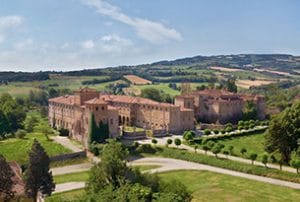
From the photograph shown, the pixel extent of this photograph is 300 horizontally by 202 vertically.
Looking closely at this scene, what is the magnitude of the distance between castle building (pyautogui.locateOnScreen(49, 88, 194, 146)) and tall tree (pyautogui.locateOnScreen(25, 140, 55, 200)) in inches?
1286

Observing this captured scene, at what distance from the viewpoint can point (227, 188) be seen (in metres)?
45.2

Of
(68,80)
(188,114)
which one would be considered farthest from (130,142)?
(68,80)

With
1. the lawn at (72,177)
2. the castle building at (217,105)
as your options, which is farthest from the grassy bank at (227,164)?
the castle building at (217,105)

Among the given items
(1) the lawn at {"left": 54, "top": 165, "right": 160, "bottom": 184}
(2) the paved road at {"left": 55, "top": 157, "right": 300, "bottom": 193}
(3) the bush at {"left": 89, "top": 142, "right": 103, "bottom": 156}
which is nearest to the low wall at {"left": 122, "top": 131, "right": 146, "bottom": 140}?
(3) the bush at {"left": 89, "top": 142, "right": 103, "bottom": 156}

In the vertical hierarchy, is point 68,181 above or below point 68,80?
below

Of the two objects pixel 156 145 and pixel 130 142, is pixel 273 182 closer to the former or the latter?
pixel 156 145

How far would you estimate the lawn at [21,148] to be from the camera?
57406mm

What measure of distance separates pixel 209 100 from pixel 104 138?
102ft

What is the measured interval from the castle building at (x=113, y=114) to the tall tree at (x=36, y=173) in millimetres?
32670

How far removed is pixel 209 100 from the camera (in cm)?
9031

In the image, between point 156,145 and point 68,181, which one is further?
point 156,145

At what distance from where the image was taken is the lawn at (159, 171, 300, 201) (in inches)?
1654

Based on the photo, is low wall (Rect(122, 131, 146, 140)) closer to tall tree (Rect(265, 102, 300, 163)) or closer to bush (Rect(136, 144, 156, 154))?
bush (Rect(136, 144, 156, 154))

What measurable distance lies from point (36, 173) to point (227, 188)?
2059 centimetres
